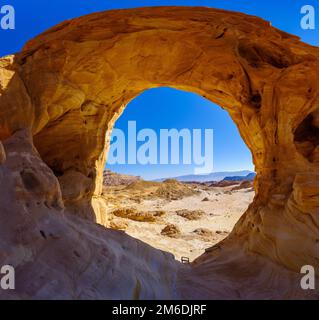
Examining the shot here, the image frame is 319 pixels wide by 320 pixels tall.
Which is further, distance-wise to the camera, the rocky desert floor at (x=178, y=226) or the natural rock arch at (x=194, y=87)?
the rocky desert floor at (x=178, y=226)

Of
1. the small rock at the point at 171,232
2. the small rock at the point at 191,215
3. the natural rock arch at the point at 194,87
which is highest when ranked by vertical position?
the natural rock arch at the point at 194,87

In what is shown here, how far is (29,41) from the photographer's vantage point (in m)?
6.23

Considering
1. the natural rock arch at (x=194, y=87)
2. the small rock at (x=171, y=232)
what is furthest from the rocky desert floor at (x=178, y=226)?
the natural rock arch at (x=194, y=87)

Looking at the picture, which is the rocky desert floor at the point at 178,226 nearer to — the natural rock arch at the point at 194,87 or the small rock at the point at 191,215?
the small rock at the point at 191,215

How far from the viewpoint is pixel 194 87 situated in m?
7.85

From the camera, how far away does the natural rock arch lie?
5258 mm

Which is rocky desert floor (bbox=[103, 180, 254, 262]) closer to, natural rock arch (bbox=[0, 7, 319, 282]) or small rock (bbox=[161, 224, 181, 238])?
small rock (bbox=[161, 224, 181, 238])

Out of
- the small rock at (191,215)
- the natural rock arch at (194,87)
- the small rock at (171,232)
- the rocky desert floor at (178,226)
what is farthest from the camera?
the small rock at (191,215)

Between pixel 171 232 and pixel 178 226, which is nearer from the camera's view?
pixel 171 232

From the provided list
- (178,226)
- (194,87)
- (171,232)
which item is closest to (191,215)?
(178,226)

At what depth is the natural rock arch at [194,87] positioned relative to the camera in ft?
17.3

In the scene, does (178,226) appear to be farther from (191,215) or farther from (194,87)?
(194,87)

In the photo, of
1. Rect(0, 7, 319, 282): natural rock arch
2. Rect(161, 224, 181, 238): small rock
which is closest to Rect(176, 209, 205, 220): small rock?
Rect(161, 224, 181, 238): small rock
